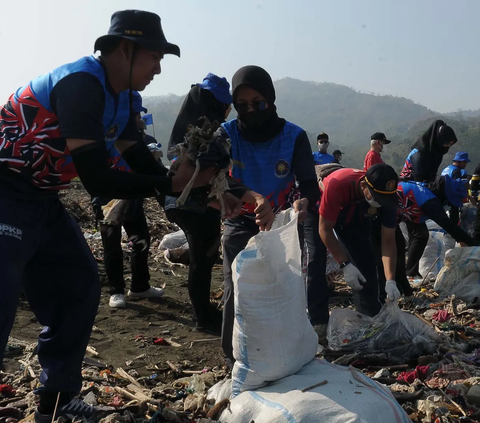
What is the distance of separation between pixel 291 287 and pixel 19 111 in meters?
1.46

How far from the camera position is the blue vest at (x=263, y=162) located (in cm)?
350

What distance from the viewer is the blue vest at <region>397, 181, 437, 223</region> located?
6.01m

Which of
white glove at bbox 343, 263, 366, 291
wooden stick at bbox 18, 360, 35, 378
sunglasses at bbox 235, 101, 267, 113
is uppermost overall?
sunglasses at bbox 235, 101, 267, 113

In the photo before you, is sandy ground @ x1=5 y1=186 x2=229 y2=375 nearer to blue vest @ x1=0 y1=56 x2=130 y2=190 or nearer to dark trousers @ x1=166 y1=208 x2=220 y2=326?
dark trousers @ x1=166 y1=208 x2=220 y2=326

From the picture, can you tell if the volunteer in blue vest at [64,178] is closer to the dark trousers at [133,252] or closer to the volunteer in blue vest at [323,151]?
the dark trousers at [133,252]

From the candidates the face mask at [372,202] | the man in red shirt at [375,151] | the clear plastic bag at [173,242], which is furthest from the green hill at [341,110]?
the face mask at [372,202]

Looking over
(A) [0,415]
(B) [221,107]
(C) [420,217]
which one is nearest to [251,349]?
(A) [0,415]

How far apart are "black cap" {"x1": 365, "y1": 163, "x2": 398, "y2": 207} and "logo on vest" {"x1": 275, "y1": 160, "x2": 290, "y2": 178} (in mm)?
798

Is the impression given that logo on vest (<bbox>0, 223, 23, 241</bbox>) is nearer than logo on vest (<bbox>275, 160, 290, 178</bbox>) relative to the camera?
Yes

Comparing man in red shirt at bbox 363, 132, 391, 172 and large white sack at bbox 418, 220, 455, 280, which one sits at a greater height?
man in red shirt at bbox 363, 132, 391, 172

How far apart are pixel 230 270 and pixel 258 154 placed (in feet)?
2.53

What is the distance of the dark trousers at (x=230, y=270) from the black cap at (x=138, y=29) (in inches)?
56.5

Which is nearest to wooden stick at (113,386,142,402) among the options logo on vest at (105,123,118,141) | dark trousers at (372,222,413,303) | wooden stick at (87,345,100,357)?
wooden stick at (87,345,100,357)

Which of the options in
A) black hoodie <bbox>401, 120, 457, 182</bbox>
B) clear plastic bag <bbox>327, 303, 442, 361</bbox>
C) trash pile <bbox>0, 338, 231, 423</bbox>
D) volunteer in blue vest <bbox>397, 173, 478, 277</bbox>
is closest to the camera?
trash pile <bbox>0, 338, 231, 423</bbox>
